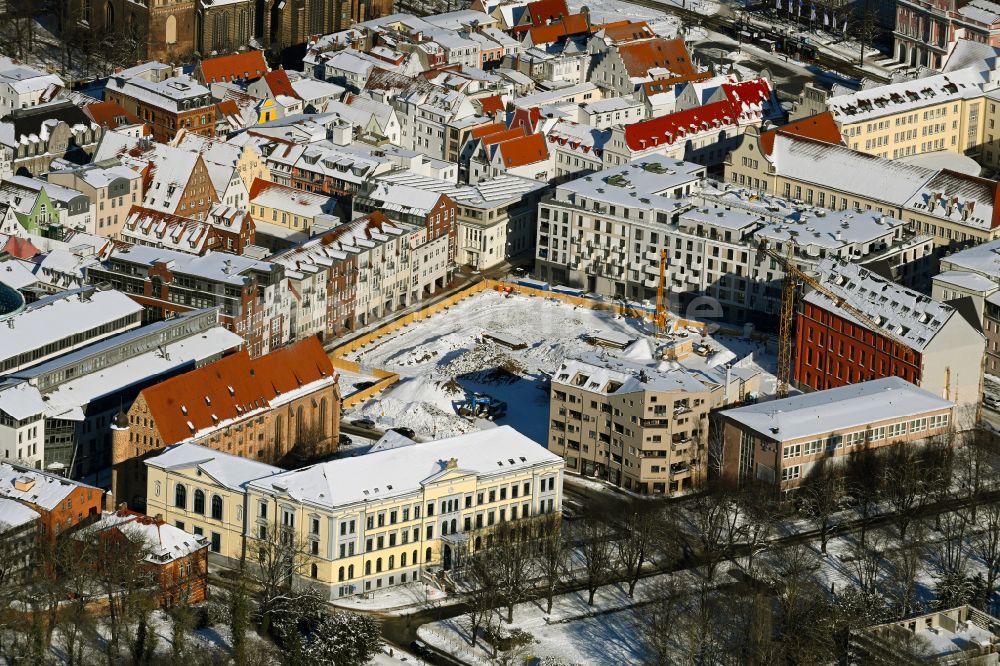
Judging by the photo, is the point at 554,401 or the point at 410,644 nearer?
the point at 410,644

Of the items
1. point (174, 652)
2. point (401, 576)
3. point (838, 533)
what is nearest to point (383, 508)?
point (401, 576)

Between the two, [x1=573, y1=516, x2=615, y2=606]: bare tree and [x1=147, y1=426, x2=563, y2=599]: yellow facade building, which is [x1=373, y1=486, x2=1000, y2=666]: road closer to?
[x1=573, y1=516, x2=615, y2=606]: bare tree

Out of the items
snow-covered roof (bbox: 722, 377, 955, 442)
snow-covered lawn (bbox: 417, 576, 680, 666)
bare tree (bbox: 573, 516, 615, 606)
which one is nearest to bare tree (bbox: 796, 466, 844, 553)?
snow-covered roof (bbox: 722, 377, 955, 442)

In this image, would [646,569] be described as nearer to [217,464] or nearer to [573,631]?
[573,631]

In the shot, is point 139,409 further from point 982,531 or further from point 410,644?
point 982,531

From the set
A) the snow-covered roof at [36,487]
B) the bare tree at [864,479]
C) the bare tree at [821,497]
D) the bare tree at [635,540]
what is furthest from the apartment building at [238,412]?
the bare tree at [864,479]

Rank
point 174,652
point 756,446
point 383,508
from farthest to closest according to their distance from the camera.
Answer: point 756,446
point 383,508
point 174,652

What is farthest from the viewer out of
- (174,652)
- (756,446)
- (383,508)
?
(756,446)
